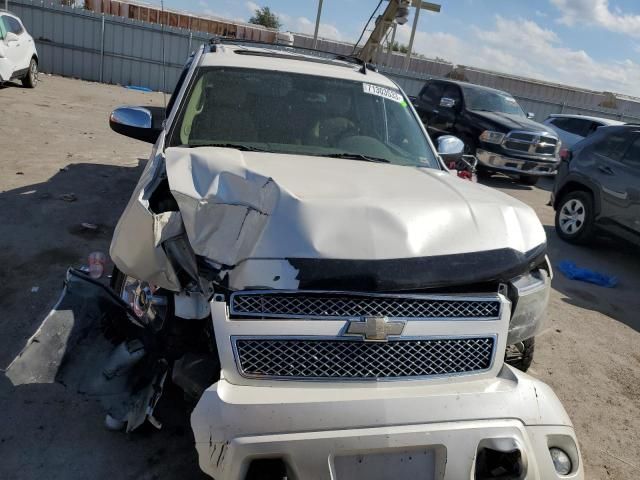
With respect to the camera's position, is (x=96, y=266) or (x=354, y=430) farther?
(x=96, y=266)

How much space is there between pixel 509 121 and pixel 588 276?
242 inches

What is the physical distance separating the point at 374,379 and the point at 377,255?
46 centimetres

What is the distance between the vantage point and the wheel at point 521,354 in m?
3.07

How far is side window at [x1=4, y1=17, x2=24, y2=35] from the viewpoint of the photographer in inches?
489

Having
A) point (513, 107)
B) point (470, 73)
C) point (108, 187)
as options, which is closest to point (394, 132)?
point (108, 187)

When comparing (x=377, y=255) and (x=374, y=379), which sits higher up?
(x=377, y=255)

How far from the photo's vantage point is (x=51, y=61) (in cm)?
1927

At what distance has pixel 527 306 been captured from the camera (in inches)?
94.3

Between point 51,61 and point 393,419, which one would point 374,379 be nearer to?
point 393,419

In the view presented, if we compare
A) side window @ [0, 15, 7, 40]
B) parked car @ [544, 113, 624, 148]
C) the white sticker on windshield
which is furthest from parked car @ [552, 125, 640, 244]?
side window @ [0, 15, 7, 40]

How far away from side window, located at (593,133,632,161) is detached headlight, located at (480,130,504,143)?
12.7 feet

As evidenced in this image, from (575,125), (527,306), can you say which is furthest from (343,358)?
(575,125)

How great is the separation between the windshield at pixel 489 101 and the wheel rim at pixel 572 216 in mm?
4930

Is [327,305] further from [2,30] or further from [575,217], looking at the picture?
[2,30]
